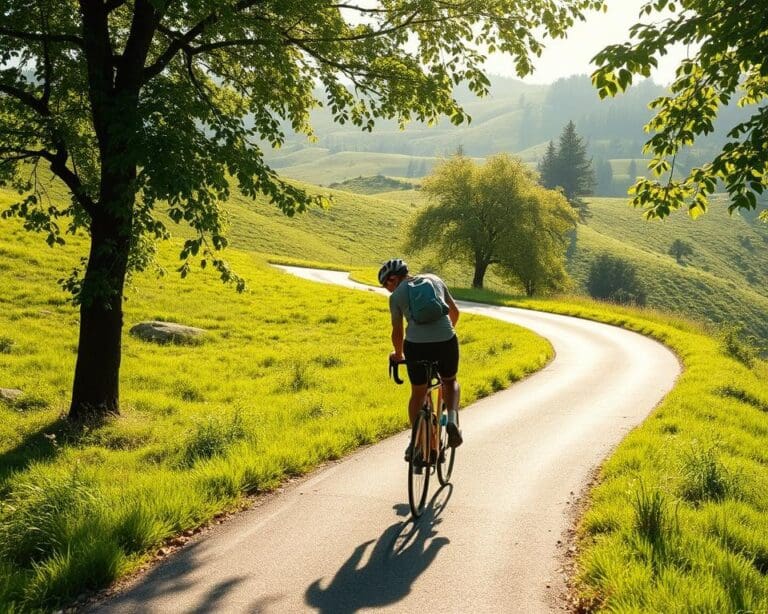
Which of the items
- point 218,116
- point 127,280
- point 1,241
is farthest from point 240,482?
point 1,241

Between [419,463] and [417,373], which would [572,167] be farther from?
[419,463]

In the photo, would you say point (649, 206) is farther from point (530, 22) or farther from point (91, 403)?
point (91, 403)

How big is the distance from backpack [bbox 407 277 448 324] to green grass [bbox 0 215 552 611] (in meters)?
2.94

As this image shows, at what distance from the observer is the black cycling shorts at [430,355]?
640cm

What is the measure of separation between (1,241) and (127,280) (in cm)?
1991

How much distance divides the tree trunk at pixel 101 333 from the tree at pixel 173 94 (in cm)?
2

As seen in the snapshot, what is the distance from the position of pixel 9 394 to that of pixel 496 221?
3775 cm

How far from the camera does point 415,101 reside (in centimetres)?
1025

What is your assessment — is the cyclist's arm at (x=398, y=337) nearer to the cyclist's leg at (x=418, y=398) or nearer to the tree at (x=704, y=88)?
the cyclist's leg at (x=418, y=398)

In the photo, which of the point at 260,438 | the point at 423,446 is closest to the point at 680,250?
the point at 260,438

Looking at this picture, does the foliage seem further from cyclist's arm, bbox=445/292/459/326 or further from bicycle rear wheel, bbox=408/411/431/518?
bicycle rear wheel, bbox=408/411/431/518

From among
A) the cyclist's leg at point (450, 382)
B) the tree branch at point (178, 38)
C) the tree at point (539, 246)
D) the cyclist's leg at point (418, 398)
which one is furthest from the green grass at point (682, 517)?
the tree at point (539, 246)

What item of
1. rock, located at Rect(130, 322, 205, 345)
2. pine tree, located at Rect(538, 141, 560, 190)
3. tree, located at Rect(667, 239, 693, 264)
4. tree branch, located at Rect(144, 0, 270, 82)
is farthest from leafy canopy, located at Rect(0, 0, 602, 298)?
pine tree, located at Rect(538, 141, 560, 190)

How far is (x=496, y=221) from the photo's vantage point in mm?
44312
